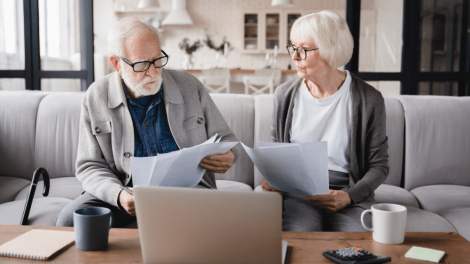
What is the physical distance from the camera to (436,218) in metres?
1.45

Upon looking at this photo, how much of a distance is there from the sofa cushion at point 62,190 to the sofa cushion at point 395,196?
1.27m

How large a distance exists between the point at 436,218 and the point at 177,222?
3.76 feet

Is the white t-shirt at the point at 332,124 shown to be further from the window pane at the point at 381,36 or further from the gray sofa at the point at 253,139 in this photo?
the window pane at the point at 381,36

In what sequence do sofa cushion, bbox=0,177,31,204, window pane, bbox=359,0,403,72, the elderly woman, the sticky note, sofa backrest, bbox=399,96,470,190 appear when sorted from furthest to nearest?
window pane, bbox=359,0,403,72 < sofa backrest, bbox=399,96,470,190 < sofa cushion, bbox=0,177,31,204 < the elderly woman < the sticky note

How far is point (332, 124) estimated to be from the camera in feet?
4.70

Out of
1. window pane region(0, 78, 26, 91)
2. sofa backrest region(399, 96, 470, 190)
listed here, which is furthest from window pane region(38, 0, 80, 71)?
sofa backrest region(399, 96, 470, 190)

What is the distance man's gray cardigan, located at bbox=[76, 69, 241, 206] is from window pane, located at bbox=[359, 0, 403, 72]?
1711 mm

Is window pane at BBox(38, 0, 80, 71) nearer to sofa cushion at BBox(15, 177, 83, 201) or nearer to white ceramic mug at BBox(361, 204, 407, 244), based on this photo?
sofa cushion at BBox(15, 177, 83, 201)

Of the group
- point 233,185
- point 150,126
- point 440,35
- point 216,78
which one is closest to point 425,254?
point 150,126

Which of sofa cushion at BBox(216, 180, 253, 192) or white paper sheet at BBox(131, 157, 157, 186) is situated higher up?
white paper sheet at BBox(131, 157, 157, 186)

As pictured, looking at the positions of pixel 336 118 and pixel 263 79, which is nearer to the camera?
pixel 336 118

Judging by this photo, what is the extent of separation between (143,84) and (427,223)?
1.12 meters

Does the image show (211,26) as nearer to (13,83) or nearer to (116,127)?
(13,83)

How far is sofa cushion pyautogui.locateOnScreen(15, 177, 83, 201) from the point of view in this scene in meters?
1.69
